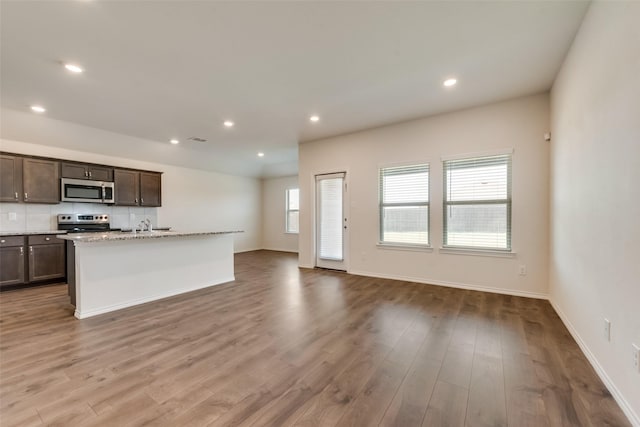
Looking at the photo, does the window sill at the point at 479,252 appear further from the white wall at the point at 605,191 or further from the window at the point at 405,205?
the white wall at the point at 605,191

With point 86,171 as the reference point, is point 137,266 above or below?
below

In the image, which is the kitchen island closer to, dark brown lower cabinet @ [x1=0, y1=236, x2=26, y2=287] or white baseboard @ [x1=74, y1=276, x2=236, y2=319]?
white baseboard @ [x1=74, y1=276, x2=236, y2=319]

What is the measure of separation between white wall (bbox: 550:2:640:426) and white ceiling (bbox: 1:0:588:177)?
18.8 inches

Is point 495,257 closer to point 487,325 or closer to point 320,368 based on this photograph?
point 487,325

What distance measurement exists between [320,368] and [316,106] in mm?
3328

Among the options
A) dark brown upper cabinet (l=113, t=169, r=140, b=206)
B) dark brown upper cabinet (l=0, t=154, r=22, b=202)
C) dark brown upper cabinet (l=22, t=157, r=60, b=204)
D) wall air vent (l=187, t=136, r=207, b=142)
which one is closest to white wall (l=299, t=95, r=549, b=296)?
wall air vent (l=187, t=136, r=207, b=142)

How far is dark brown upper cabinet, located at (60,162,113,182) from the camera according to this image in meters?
4.99

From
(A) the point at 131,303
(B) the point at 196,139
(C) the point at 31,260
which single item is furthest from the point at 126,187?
(A) the point at 131,303

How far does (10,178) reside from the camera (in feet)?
14.5

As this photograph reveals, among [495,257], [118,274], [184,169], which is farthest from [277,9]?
[184,169]

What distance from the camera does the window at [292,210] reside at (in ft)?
29.1

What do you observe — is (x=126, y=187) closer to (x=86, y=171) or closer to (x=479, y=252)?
(x=86, y=171)

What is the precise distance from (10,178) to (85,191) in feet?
3.17

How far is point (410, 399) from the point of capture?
5.66 ft
